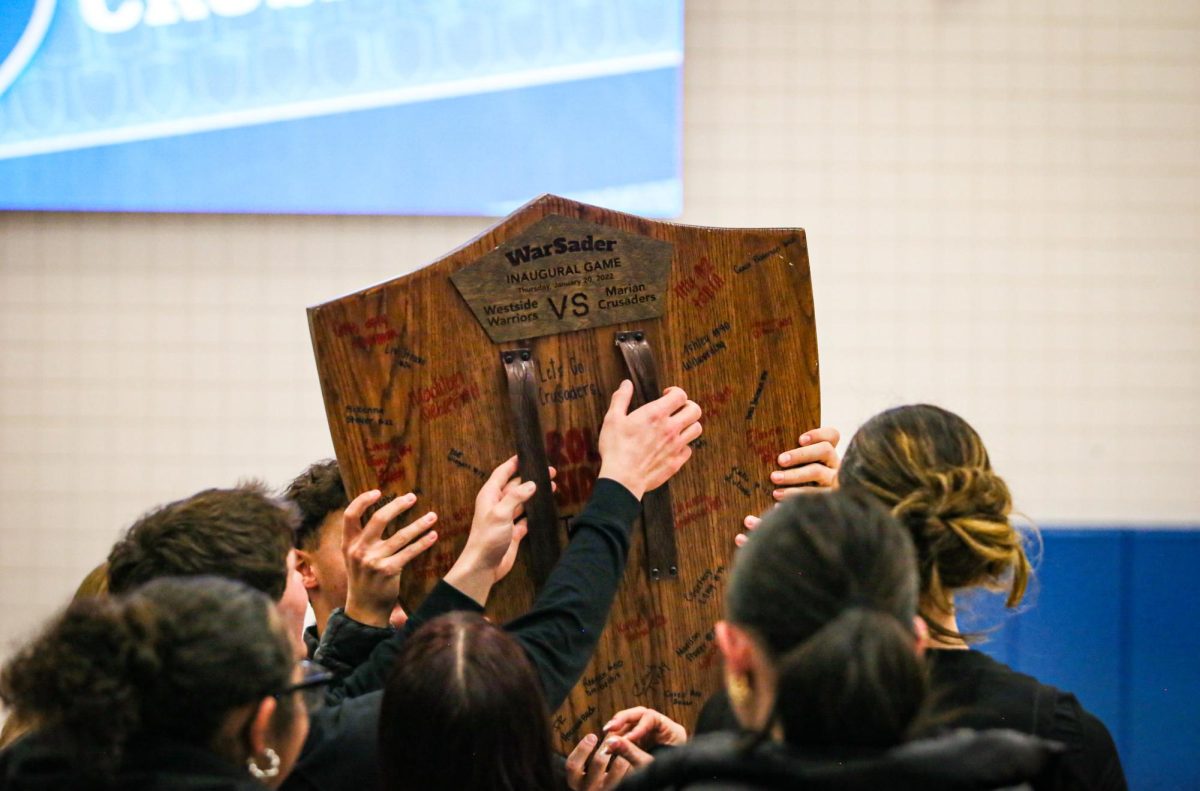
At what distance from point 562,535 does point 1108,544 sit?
7.33ft

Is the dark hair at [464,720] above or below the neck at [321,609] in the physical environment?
above

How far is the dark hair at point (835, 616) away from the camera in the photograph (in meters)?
0.92

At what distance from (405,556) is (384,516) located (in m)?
0.06

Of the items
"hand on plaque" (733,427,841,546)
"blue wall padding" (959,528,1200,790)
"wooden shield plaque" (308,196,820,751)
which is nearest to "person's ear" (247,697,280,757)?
"wooden shield plaque" (308,196,820,751)

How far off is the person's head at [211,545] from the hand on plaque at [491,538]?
0.71 ft

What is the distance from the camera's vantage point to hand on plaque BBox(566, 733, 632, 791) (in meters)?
1.60

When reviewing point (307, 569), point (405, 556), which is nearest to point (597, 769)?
point (405, 556)

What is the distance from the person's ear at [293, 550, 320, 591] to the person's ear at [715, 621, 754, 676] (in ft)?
3.87

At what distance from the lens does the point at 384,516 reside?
1.56 m

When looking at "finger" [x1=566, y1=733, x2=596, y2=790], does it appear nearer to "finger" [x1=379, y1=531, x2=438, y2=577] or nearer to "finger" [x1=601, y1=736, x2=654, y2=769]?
"finger" [x1=601, y1=736, x2=654, y2=769]

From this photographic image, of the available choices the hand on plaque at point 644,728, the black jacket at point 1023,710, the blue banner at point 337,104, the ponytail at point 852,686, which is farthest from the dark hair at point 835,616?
the blue banner at point 337,104

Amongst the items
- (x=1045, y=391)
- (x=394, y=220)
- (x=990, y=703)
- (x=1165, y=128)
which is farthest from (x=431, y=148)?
(x=990, y=703)

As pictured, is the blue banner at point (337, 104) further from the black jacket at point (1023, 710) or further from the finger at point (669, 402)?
the black jacket at point (1023, 710)

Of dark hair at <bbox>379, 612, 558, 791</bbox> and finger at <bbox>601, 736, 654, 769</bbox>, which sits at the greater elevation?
dark hair at <bbox>379, 612, 558, 791</bbox>
